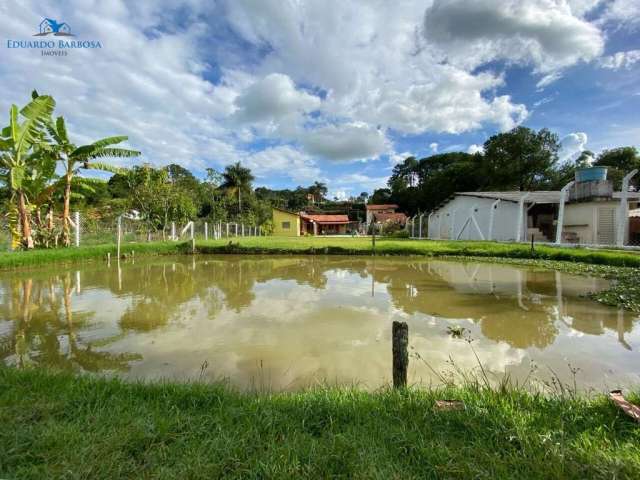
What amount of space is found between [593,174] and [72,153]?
981 inches

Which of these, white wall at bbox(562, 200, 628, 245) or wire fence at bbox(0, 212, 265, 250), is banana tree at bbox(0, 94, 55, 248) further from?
white wall at bbox(562, 200, 628, 245)

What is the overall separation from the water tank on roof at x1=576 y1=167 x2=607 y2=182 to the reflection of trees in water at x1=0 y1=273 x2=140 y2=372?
2109 cm

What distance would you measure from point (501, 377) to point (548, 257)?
12.3 m

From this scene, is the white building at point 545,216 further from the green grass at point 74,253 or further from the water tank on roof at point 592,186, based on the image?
the green grass at point 74,253

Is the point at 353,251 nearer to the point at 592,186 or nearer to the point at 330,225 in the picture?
the point at 592,186

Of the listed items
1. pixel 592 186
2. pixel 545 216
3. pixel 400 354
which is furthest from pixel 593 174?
pixel 400 354

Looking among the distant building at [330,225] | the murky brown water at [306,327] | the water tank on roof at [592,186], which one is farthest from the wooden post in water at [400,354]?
the distant building at [330,225]

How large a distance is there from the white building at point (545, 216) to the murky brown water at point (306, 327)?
9440 millimetres

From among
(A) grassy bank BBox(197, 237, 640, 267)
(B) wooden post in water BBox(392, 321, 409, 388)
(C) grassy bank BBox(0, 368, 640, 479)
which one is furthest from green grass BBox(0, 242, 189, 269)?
(B) wooden post in water BBox(392, 321, 409, 388)

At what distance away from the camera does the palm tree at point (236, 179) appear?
1553 inches

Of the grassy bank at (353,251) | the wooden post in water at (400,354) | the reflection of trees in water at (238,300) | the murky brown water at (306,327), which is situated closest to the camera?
the wooden post in water at (400,354)

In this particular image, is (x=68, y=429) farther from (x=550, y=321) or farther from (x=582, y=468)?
(x=550, y=321)

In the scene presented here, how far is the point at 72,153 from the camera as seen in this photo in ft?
44.2

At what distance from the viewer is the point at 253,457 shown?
1.96 metres
